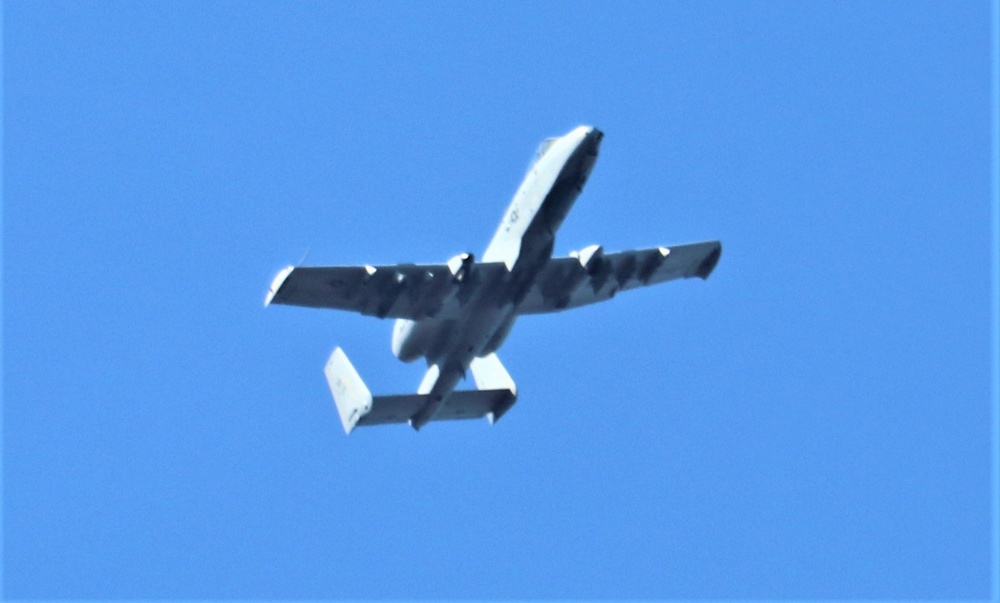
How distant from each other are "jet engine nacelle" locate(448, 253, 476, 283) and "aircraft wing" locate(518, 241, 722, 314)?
206cm

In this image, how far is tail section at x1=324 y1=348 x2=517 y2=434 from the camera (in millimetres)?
47438

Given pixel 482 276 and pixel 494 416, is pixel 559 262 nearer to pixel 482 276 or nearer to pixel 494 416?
pixel 482 276

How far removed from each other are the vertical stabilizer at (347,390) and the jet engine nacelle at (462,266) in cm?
547

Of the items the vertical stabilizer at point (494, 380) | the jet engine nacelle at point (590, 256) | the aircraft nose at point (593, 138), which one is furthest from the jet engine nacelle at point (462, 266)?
the vertical stabilizer at point (494, 380)

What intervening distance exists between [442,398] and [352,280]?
17.4 ft

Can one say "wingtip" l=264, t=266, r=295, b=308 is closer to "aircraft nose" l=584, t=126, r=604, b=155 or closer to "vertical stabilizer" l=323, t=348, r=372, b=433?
"vertical stabilizer" l=323, t=348, r=372, b=433

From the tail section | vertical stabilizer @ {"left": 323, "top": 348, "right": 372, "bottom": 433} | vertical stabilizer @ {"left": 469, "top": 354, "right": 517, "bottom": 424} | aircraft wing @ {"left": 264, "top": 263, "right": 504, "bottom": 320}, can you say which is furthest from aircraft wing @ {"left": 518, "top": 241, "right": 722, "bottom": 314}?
vertical stabilizer @ {"left": 323, "top": 348, "right": 372, "bottom": 433}

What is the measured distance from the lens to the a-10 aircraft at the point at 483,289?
43.1 m

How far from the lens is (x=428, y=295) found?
1734 inches

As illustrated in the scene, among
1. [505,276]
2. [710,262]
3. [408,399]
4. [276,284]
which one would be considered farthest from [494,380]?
[276,284]

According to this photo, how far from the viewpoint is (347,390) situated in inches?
1896

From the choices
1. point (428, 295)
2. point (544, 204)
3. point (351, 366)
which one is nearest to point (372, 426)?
point (351, 366)

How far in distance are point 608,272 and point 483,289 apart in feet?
12.0

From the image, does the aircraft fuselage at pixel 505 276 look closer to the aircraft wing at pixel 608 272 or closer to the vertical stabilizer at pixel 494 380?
the aircraft wing at pixel 608 272
